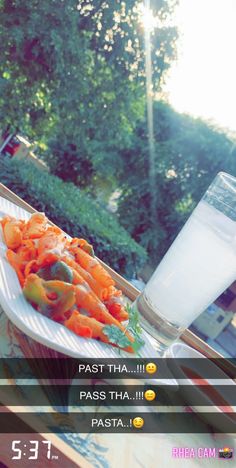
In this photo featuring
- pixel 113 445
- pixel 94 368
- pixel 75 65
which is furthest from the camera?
pixel 75 65

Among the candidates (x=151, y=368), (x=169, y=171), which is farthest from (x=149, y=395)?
(x=169, y=171)

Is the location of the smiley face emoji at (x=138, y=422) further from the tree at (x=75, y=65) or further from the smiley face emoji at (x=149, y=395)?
the tree at (x=75, y=65)

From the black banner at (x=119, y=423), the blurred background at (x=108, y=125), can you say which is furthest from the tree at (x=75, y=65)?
the black banner at (x=119, y=423)

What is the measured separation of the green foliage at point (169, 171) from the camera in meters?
11.8

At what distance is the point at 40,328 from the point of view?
2.27ft

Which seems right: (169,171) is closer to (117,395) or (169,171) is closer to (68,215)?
(68,215)

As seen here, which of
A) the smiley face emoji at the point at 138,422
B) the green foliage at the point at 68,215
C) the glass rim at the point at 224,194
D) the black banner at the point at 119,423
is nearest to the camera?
the black banner at the point at 119,423

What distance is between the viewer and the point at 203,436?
847 millimetres

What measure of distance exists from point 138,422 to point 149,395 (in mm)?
100

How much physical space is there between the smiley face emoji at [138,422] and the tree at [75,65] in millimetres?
6284

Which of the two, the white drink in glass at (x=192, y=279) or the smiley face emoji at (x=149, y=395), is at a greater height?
the white drink in glass at (x=192, y=279)

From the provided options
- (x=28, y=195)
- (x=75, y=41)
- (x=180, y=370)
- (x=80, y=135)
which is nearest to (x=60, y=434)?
(x=180, y=370)

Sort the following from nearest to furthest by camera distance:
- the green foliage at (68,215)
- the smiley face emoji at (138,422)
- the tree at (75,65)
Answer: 1. the smiley face emoji at (138,422)
2. the green foliage at (68,215)
3. the tree at (75,65)

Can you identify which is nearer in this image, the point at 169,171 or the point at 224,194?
the point at 224,194
